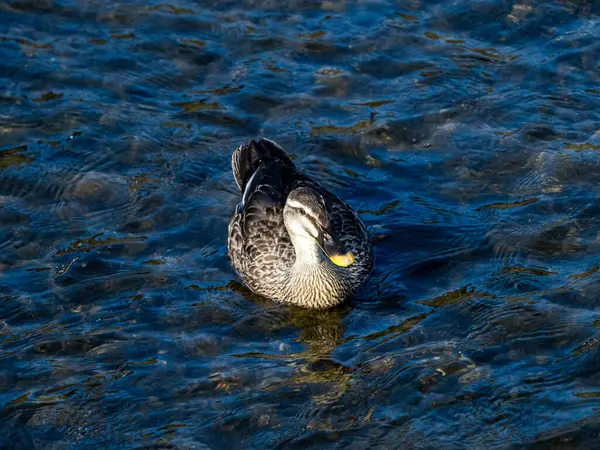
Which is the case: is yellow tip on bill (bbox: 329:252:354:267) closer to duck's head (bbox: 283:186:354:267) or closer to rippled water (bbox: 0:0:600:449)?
duck's head (bbox: 283:186:354:267)

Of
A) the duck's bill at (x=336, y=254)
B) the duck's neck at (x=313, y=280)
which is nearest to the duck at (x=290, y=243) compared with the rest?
the duck's neck at (x=313, y=280)

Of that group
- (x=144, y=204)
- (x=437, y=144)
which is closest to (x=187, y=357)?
(x=144, y=204)

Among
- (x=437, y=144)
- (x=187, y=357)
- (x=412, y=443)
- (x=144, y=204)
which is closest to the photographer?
(x=412, y=443)

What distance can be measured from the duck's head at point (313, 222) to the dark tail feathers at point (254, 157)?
125 centimetres

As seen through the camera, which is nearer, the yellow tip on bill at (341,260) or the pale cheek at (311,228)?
the yellow tip on bill at (341,260)

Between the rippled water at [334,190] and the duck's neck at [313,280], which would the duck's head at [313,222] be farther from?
the rippled water at [334,190]

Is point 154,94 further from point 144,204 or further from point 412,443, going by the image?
point 412,443

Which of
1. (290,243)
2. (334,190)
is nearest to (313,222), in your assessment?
(290,243)

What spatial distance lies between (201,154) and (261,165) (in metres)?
1.56

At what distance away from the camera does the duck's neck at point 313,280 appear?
1009 cm

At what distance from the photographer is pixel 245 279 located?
10438 mm

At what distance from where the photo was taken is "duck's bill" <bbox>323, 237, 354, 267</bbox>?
30.8 ft

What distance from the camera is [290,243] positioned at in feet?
34.6

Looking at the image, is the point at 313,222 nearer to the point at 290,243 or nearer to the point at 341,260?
the point at 341,260
